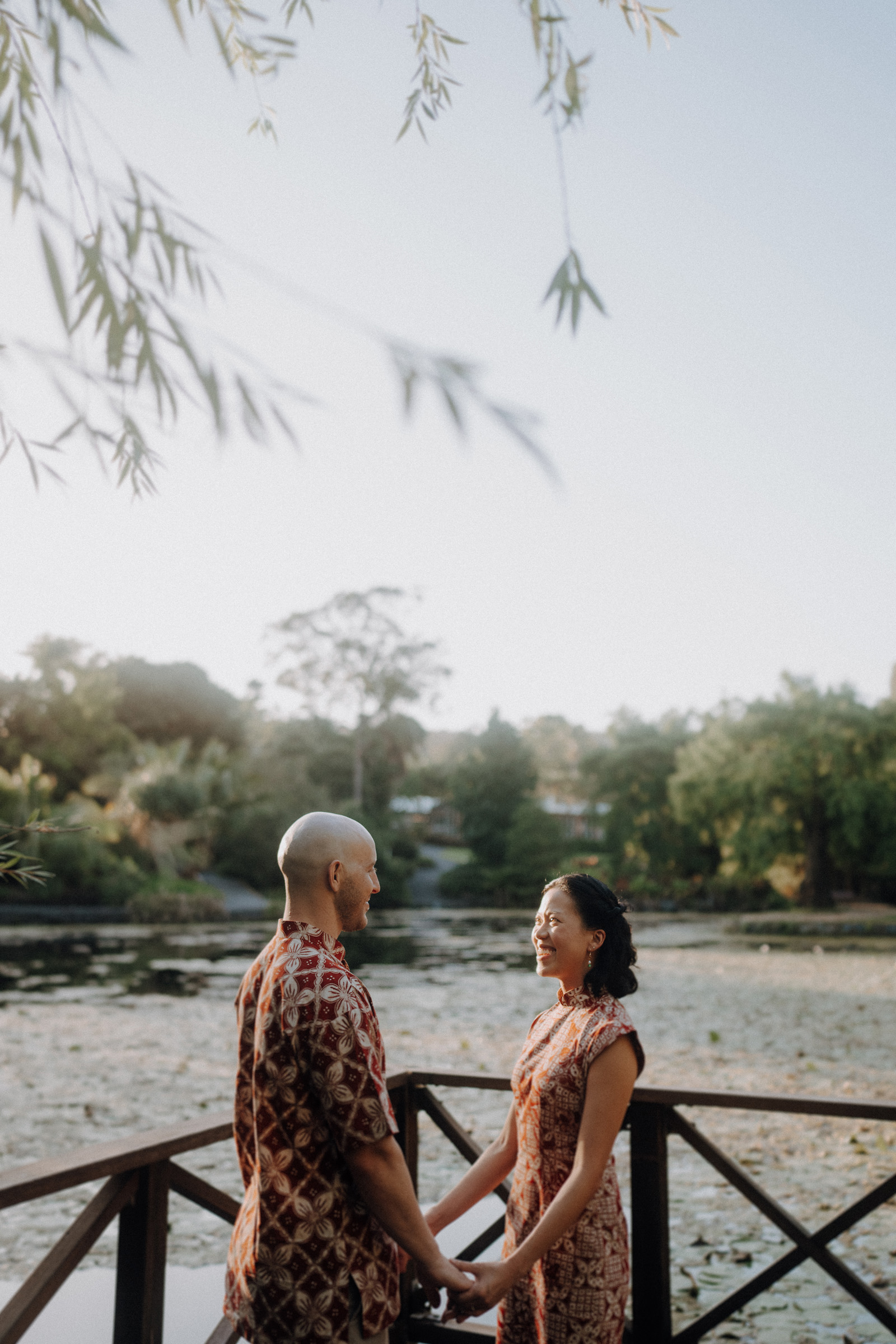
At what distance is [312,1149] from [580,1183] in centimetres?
48

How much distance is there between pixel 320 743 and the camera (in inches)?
1495

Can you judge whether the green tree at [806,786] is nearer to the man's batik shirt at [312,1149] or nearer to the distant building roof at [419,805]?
the distant building roof at [419,805]

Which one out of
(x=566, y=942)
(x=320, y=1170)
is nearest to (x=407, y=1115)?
(x=566, y=942)

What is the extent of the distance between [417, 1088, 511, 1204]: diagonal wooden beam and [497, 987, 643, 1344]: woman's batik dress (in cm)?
109

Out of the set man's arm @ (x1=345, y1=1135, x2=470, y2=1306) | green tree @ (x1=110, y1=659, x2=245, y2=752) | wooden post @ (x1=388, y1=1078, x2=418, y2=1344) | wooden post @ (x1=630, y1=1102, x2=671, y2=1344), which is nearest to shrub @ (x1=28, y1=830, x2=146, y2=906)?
green tree @ (x1=110, y1=659, x2=245, y2=752)

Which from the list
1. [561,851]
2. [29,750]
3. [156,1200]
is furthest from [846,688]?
[156,1200]

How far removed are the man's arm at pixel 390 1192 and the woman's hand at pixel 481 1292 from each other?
7.2 inches

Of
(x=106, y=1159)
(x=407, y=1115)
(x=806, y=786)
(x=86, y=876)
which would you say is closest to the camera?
(x=106, y=1159)

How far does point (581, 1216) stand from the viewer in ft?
5.94

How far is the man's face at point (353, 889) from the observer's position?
162cm

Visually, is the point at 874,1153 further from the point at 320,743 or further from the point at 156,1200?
the point at 320,743

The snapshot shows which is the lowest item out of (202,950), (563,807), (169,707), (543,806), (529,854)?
(202,950)

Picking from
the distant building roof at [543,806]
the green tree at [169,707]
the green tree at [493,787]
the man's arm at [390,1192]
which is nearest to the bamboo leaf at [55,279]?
the man's arm at [390,1192]

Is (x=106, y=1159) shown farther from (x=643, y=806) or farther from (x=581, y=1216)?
(x=643, y=806)
